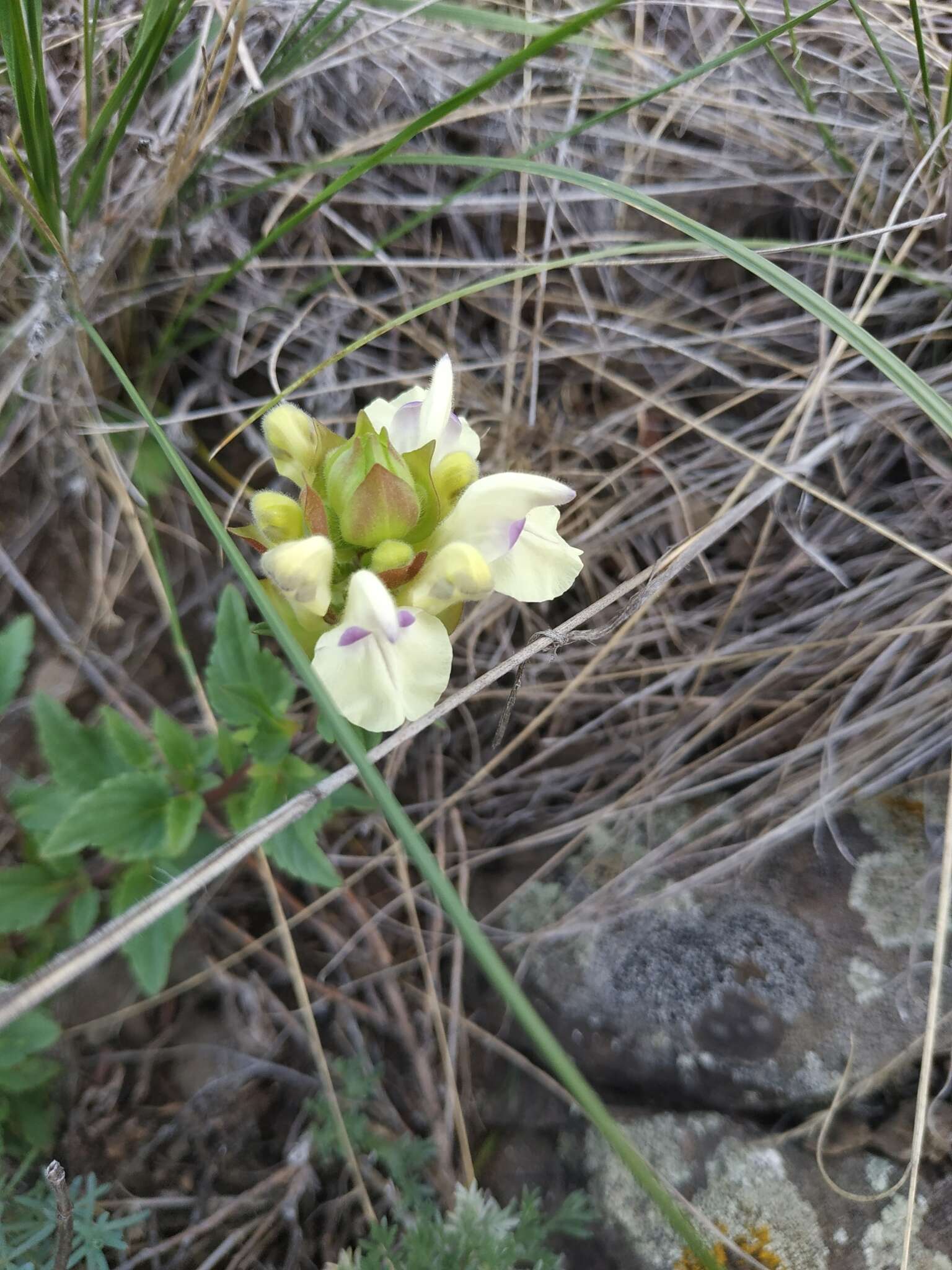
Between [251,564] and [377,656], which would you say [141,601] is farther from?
[377,656]

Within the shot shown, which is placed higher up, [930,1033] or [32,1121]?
[930,1033]

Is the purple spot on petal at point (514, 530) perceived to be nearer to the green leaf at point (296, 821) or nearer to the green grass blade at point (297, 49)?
the green leaf at point (296, 821)

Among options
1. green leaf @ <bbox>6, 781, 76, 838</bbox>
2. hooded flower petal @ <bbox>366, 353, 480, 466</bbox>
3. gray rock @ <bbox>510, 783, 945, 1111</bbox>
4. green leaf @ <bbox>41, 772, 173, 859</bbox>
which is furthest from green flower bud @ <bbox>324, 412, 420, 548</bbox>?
gray rock @ <bbox>510, 783, 945, 1111</bbox>

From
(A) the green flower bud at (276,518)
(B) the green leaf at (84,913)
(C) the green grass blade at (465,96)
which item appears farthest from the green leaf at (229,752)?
(C) the green grass blade at (465,96)

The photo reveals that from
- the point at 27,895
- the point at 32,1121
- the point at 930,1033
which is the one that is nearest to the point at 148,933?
the point at 27,895

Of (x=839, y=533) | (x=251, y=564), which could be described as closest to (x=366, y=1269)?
(x=251, y=564)

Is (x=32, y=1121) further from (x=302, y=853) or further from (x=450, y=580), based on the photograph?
(x=450, y=580)

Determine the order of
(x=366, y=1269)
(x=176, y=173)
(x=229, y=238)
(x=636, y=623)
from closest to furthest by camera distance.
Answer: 1. (x=366, y=1269)
2. (x=176, y=173)
3. (x=636, y=623)
4. (x=229, y=238)
